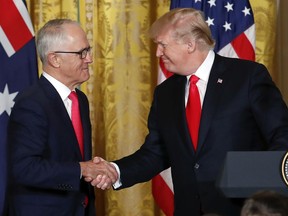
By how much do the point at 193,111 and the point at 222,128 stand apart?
7.4 inches

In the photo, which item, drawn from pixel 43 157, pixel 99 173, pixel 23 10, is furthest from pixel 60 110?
pixel 23 10

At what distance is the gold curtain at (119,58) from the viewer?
533 centimetres

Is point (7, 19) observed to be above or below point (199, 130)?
above

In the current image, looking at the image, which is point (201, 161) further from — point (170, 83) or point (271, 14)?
point (271, 14)

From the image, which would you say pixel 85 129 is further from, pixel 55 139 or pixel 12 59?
pixel 12 59

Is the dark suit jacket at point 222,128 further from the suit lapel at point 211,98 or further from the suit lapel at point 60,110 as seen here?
the suit lapel at point 60,110

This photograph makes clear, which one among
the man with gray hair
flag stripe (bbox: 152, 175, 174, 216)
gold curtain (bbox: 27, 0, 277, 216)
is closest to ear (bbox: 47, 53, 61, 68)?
the man with gray hair

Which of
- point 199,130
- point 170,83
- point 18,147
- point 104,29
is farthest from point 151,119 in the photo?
point 104,29

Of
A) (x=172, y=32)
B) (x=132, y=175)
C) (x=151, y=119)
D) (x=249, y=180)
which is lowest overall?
(x=132, y=175)

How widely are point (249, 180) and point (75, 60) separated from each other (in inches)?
63.4

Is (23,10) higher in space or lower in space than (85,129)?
higher

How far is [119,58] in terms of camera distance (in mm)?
5352

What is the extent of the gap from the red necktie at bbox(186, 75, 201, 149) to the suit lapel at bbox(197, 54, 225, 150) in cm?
7

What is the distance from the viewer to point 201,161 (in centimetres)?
344
